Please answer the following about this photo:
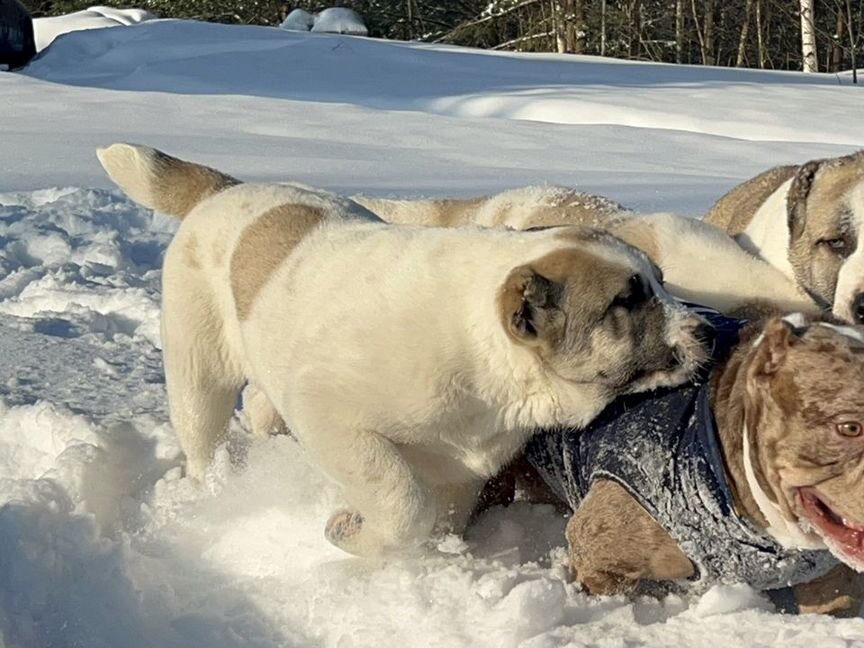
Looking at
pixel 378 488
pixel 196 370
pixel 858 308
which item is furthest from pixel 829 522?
pixel 196 370

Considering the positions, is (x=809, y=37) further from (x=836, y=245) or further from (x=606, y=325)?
(x=606, y=325)

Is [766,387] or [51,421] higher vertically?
[766,387]

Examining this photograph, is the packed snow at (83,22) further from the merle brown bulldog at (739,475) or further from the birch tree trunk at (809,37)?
the merle brown bulldog at (739,475)

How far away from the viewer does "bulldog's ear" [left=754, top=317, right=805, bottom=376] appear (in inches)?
122

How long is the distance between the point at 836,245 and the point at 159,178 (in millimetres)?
2482

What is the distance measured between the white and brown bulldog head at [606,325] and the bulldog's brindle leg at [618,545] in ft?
1.13

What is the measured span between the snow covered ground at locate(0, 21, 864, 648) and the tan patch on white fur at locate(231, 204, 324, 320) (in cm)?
74

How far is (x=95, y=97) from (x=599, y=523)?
1054 centimetres

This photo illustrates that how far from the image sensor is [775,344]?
313 centimetres

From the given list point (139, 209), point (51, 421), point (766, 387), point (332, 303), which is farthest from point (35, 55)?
point (766, 387)

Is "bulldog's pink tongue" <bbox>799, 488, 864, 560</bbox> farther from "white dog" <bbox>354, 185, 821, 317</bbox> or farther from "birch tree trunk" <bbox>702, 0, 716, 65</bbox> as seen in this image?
"birch tree trunk" <bbox>702, 0, 716, 65</bbox>

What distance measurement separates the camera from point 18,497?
4.25 meters

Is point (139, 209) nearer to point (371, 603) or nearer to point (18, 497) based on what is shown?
point (18, 497)

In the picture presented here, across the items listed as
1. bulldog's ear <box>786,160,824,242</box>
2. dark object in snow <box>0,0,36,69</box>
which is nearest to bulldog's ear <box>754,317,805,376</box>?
bulldog's ear <box>786,160,824,242</box>
